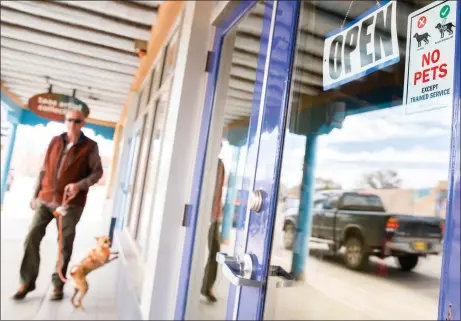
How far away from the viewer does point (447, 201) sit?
55cm

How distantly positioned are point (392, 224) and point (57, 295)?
539cm

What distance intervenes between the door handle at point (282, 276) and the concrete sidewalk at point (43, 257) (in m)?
0.63

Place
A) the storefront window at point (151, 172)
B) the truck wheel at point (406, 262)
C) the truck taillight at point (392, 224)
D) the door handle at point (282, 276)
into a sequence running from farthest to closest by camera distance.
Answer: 1. the truck taillight at point (392, 224)
2. the truck wheel at point (406, 262)
3. the storefront window at point (151, 172)
4. the door handle at point (282, 276)

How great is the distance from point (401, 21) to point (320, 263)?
5.38m

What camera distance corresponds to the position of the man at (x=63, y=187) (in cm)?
108

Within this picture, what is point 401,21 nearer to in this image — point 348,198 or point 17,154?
point 17,154

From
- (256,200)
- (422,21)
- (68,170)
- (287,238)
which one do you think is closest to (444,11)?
(422,21)

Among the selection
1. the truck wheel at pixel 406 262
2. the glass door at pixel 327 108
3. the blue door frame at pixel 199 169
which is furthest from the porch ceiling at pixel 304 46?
the truck wheel at pixel 406 262

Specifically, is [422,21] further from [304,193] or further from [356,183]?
[356,183]

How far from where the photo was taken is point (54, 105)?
1214mm

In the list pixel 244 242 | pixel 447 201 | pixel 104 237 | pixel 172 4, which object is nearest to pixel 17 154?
pixel 104 237

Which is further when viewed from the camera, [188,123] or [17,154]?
[188,123]

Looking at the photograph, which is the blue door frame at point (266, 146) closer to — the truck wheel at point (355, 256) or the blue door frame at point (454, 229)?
the blue door frame at point (454, 229)

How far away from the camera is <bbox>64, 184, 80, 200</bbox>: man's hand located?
1077 millimetres
